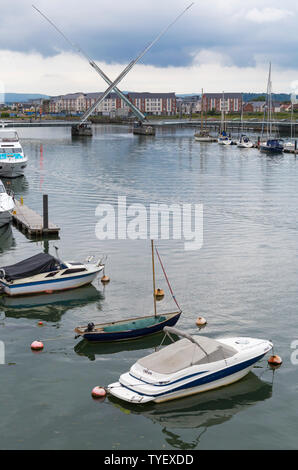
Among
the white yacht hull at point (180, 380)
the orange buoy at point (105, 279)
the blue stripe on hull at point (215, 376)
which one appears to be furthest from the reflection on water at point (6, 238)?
the blue stripe on hull at point (215, 376)

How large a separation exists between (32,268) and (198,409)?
16.0 m

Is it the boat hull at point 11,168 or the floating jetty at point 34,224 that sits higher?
the boat hull at point 11,168

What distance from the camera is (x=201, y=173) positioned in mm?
100625

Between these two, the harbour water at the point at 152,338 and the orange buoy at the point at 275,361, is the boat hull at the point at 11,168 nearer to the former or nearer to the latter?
the harbour water at the point at 152,338

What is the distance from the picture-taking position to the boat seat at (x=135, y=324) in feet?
93.7

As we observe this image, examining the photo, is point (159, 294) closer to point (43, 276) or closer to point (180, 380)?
point (43, 276)

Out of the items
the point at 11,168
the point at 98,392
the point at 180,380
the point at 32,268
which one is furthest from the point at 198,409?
the point at 11,168

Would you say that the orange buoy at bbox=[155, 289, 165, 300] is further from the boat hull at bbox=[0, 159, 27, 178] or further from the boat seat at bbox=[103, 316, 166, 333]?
the boat hull at bbox=[0, 159, 27, 178]

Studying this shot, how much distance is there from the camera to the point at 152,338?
2920cm

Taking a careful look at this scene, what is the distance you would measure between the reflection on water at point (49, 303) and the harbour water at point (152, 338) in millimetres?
65

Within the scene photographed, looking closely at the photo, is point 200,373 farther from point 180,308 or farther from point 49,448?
point 180,308

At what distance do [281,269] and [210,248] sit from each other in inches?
278

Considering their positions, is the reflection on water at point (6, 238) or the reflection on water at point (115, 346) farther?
the reflection on water at point (6, 238)
